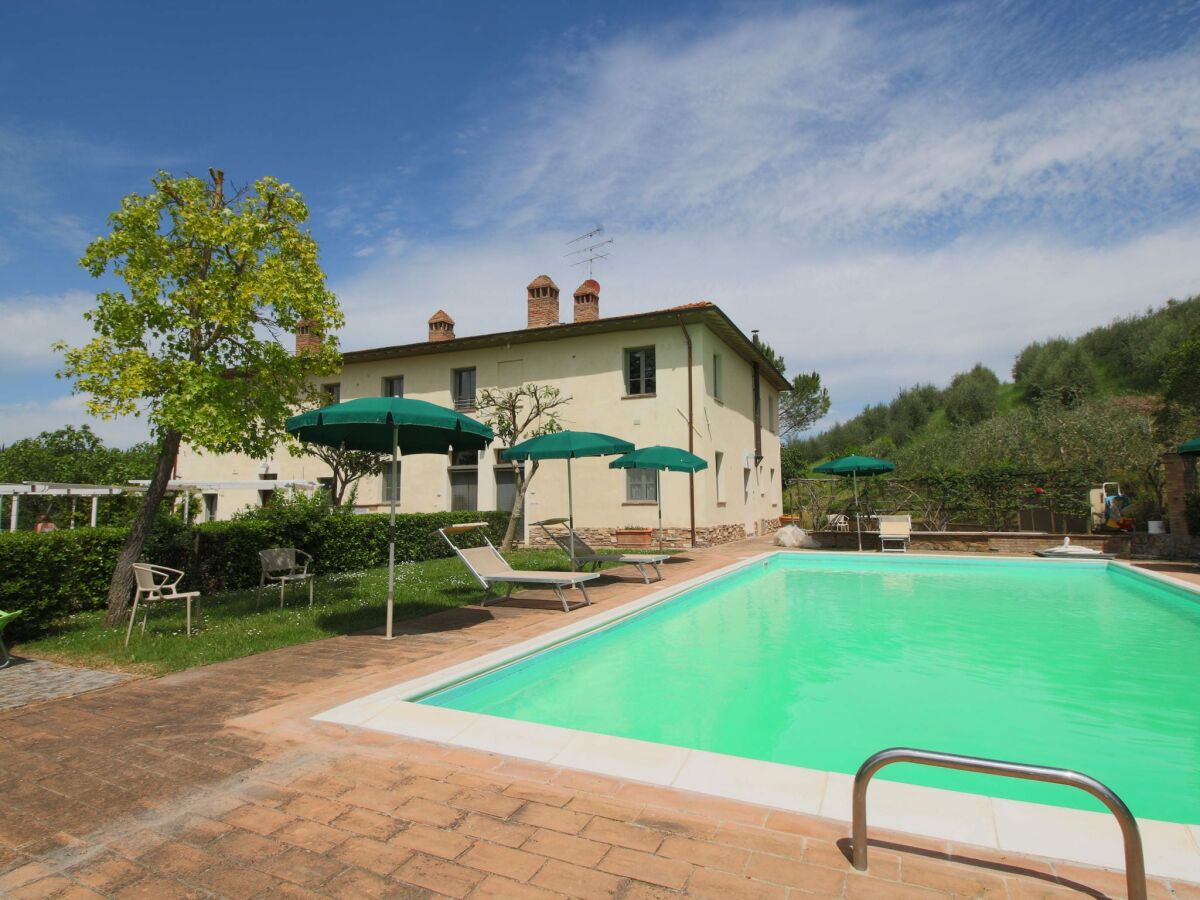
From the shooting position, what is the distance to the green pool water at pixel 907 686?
441cm

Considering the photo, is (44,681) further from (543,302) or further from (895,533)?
(543,302)

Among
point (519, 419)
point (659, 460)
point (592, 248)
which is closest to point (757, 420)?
point (592, 248)

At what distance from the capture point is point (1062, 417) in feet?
73.6

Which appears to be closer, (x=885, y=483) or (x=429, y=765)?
(x=429, y=765)

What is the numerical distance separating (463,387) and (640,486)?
24.6 ft

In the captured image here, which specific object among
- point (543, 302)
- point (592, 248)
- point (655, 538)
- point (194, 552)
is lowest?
point (655, 538)

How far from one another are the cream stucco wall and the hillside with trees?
573 centimetres

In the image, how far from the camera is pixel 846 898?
6.91 ft

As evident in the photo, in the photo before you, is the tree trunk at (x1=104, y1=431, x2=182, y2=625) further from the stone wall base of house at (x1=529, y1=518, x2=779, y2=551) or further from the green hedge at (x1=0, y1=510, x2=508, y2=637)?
the stone wall base of house at (x1=529, y1=518, x2=779, y2=551)

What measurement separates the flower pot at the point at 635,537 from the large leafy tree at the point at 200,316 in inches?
441

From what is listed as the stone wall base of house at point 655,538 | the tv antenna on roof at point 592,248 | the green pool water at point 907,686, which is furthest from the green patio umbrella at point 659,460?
the tv antenna on roof at point 592,248

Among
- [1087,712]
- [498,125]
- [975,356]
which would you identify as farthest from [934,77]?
[975,356]

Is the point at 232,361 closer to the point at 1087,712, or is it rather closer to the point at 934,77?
the point at 1087,712

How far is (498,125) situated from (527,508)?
37.2 feet
